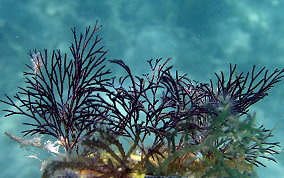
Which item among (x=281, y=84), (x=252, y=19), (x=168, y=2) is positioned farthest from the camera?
(x=168, y=2)

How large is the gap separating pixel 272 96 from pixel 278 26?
211 centimetres

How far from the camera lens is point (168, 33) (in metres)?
8.52

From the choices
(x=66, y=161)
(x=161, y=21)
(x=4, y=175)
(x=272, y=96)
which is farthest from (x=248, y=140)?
(x=161, y=21)

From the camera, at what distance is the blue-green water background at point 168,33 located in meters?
7.76

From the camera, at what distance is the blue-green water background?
7762mm

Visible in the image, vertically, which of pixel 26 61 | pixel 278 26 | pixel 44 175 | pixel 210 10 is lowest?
pixel 44 175

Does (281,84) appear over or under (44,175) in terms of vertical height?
over

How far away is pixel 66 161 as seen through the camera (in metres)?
2.71

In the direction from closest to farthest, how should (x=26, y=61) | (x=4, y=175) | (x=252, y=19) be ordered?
(x=4, y=175)
(x=26, y=61)
(x=252, y=19)

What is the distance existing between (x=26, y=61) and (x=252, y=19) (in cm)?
647

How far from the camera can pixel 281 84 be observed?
26.3 feet

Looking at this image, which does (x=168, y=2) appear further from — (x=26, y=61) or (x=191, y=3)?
(x=26, y=61)

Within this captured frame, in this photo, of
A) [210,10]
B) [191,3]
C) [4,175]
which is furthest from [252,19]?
[4,175]

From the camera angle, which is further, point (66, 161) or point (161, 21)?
point (161, 21)
